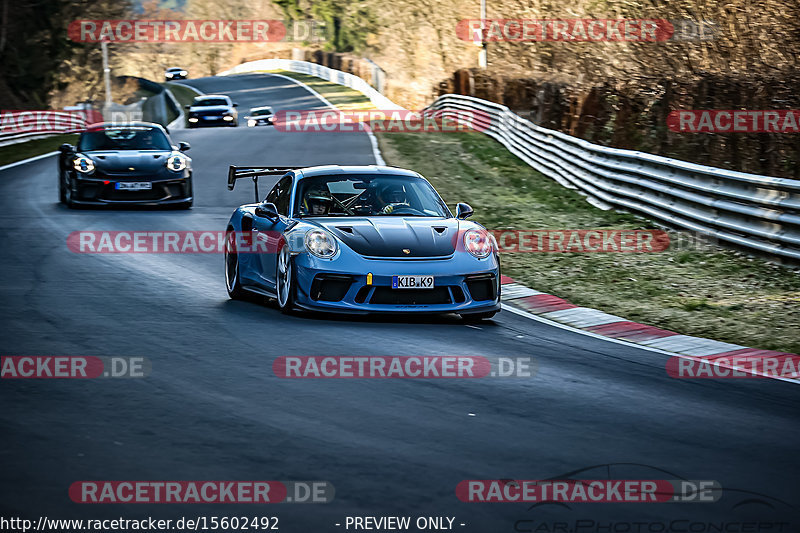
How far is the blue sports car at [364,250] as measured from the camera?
→ 30.7 feet

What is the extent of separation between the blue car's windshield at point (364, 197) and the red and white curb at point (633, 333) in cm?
134

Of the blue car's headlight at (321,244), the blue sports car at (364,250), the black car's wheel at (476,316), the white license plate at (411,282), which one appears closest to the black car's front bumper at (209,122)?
the blue sports car at (364,250)

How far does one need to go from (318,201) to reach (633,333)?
10.1ft

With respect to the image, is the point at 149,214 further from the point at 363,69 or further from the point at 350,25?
the point at 350,25

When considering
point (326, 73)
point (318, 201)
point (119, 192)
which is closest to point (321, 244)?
point (318, 201)

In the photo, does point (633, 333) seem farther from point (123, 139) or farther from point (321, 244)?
point (123, 139)

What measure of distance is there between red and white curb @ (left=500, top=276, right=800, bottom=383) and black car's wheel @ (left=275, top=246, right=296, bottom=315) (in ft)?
7.53

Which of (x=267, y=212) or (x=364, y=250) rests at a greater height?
(x=267, y=212)

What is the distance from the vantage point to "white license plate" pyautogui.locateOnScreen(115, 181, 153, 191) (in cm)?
1830

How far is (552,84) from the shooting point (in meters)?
29.8

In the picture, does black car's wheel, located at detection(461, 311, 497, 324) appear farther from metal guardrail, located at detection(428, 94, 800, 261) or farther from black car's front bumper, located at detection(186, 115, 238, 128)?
black car's front bumper, located at detection(186, 115, 238, 128)

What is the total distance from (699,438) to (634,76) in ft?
60.4

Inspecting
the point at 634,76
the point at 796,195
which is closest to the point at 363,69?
the point at 634,76

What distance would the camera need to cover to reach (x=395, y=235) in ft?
32.0
